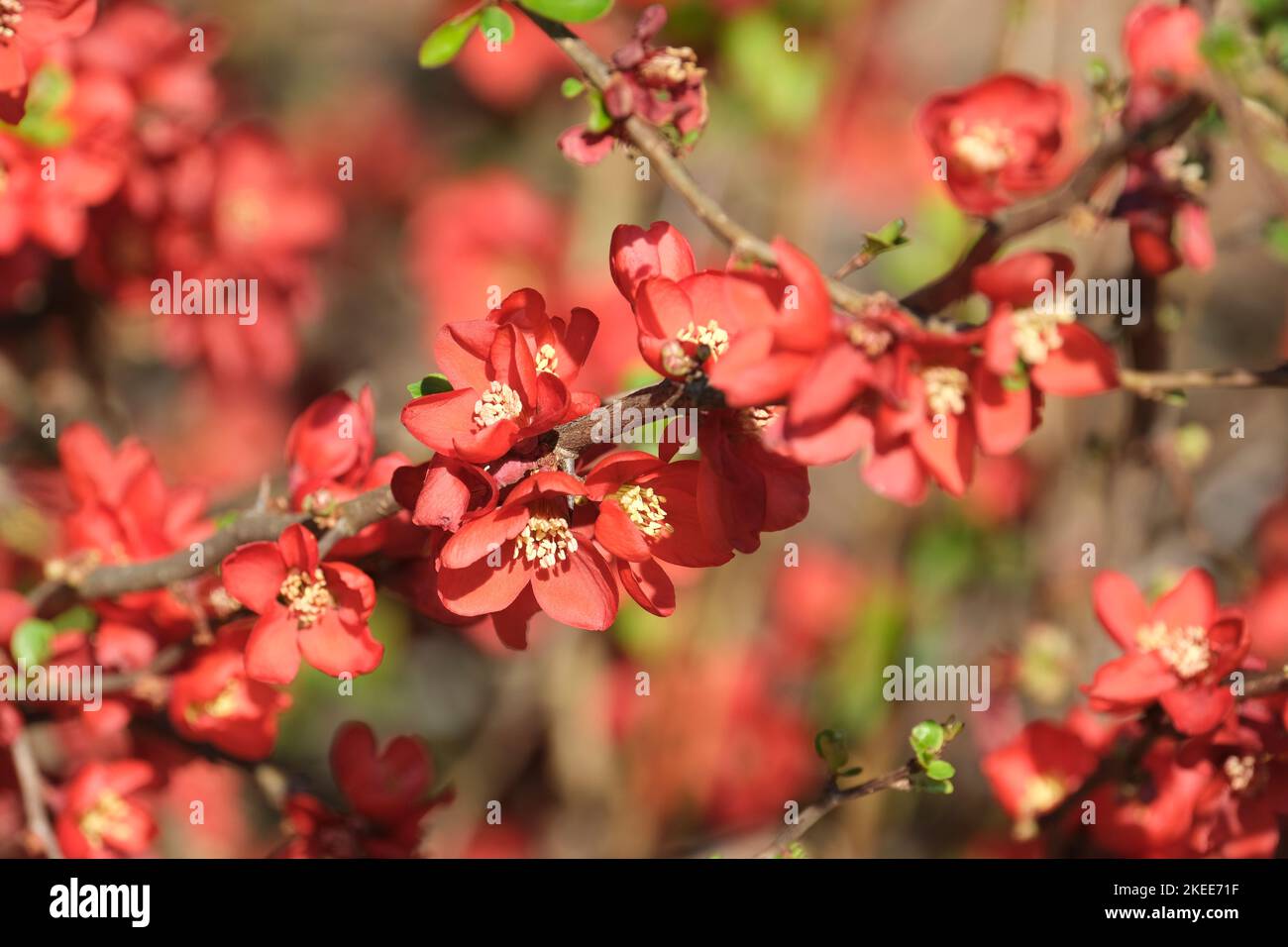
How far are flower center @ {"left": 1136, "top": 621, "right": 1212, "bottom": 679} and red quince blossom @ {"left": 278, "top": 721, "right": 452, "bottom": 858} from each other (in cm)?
73

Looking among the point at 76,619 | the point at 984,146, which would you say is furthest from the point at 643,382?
the point at 76,619

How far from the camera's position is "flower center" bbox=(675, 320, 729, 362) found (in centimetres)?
87

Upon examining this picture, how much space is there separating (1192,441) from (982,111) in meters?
0.70

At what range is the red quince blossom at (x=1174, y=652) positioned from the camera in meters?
1.04

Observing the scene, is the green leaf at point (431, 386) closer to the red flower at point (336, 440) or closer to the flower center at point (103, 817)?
the red flower at point (336, 440)

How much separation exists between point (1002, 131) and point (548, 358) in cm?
52

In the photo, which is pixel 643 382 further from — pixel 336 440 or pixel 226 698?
pixel 226 698

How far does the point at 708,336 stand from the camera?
0.87 meters

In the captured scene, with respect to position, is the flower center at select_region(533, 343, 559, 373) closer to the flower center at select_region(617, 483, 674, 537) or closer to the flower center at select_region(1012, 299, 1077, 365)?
the flower center at select_region(617, 483, 674, 537)

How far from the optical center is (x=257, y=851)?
2.30 meters

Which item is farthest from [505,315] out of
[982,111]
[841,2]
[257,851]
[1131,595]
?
[257,851]
